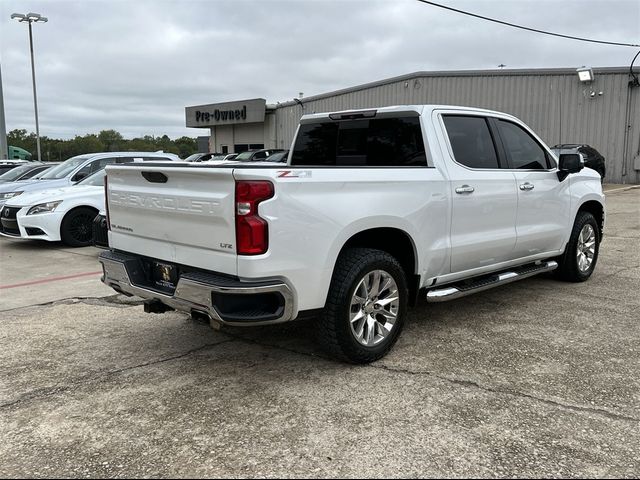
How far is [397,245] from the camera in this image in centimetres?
446

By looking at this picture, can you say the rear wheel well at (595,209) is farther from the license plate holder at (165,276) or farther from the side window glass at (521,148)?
the license plate holder at (165,276)

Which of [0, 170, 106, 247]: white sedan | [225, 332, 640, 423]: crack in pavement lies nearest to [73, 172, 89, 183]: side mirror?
[0, 170, 106, 247]: white sedan

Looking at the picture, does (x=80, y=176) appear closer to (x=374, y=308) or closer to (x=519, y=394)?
(x=374, y=308)

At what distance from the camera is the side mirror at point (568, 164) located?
18.8ft

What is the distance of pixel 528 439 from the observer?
120 inches

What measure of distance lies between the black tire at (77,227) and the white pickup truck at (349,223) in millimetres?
5629

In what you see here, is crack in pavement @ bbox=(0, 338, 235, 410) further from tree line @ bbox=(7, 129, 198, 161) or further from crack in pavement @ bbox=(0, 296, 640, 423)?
tree line @ bbox=(7, 129, 198, 161)

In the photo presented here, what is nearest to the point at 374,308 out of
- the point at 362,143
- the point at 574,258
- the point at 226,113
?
the point at 362,143

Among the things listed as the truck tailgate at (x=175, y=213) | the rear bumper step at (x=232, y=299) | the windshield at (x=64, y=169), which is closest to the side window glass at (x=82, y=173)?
the windshield at (x=64, y=169)

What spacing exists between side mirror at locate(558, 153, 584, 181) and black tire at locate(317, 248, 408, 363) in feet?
8.50

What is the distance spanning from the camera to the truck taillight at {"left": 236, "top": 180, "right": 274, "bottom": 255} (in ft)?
11.0

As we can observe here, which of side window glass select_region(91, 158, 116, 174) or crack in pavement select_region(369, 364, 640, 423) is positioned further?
side window glass select_region(91, 158, 116, 174)

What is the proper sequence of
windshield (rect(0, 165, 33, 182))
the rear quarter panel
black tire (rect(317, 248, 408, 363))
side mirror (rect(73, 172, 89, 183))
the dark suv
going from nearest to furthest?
the rear quarter panel, black tire (rect(317, 248, 408, 363)), side mirror (rect(73, 172, 89, 183)), windshield (rect(0, 165, 33, 182)), the dark suv

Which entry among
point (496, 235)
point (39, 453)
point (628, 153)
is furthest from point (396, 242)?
point (628, 153)
